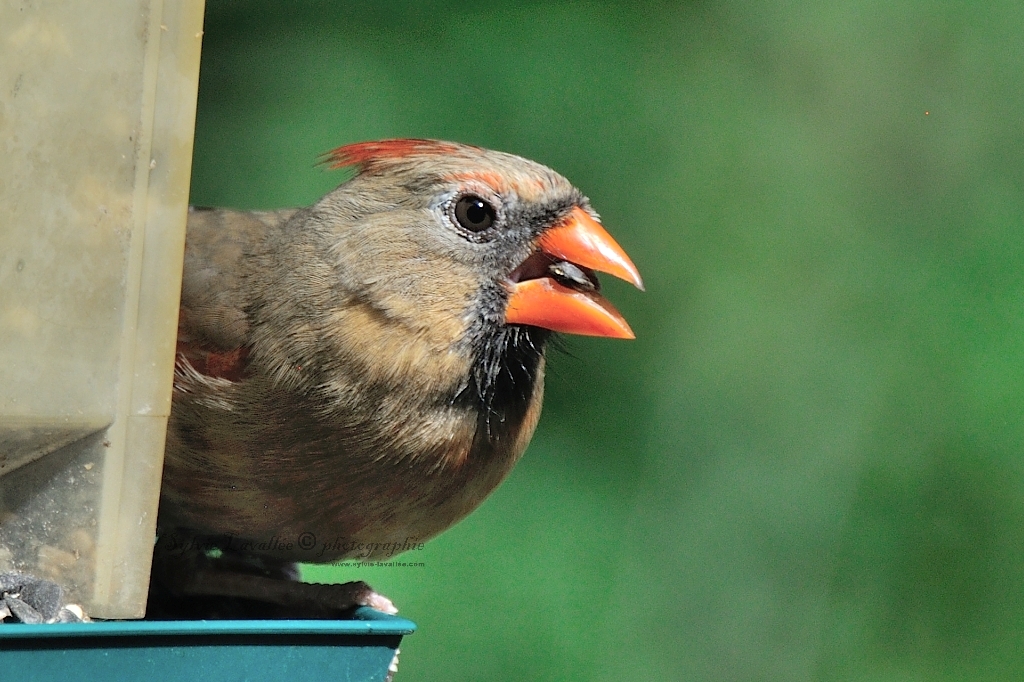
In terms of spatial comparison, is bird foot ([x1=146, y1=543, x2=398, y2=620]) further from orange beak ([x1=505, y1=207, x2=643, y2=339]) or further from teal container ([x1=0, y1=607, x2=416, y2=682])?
orange beak ([x1=505, y1=207, x2=643, y2=339])

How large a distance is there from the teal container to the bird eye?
813mm

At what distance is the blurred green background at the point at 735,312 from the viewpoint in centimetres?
388

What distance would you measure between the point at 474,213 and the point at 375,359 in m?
0.33

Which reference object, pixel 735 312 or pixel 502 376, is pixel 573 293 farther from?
pixel 735 312

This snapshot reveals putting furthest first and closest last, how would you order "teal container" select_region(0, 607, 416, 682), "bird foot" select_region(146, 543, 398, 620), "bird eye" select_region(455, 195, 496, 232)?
"bird eye" select_region(455, 195, 496, 232) < "bird foot" select_region(146, 543, 398, 620) < "teal container" select_region(0, 607, 416, 682)

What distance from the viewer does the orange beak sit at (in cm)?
220

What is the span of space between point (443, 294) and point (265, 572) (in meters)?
0.69

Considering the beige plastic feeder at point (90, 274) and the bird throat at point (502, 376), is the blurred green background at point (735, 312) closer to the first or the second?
the bird throat at point (502, 376)

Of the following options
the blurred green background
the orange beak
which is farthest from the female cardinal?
the blurred green background

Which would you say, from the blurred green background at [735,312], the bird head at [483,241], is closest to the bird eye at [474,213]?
the bird head at [483,241]

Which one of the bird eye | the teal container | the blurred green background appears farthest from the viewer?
the blurred green background

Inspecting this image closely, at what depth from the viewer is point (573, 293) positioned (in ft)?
7.35

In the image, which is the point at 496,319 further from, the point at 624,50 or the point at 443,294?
the point at 624,50

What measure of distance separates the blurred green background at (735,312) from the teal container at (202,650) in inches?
79.8
